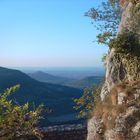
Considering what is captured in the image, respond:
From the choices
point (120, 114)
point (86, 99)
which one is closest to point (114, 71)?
point (120, 114)

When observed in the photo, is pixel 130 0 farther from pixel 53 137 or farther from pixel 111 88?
pixel 53 137

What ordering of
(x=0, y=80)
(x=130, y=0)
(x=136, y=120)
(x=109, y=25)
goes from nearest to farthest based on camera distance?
(x=136, y=120)
(x=130, y=0)
(x=109, y=25)
(x=0, y=80)

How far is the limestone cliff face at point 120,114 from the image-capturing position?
2088 cm

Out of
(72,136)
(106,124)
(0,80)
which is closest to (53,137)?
(72,136)

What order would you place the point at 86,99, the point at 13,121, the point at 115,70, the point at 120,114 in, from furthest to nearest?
the point at 86,99
the point at 115,70
the point at 120,114
the point at 13,121

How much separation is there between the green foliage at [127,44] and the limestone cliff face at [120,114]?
28.4 inches

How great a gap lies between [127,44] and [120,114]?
5.18 m

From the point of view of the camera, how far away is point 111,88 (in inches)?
1006

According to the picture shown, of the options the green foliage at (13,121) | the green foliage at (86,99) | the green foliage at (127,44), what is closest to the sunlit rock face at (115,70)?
the green foliage at (127,44)

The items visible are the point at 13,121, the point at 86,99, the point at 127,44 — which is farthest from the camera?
the point at 86,99

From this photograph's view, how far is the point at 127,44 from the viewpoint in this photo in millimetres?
25281

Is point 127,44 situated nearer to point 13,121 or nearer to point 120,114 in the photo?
point 120,114

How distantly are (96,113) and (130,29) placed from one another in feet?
18.0

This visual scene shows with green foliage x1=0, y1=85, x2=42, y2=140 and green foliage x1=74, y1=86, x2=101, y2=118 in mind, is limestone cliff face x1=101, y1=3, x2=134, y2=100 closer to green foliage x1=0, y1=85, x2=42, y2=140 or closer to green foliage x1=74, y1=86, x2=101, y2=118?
green foliage x1=74, y1=86, x2=101, y2=118
